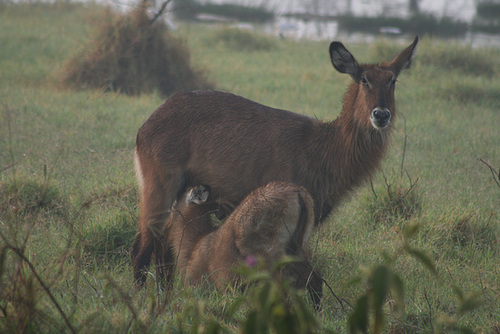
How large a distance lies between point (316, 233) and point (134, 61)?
5765mm

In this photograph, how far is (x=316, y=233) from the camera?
3889 millimetres

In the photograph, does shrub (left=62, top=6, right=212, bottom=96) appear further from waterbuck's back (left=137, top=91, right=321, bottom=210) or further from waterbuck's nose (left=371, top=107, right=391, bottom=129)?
waterbuck's nose (left=371, top=107, right=391, bottom=129)

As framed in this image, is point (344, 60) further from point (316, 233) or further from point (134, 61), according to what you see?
point (134, 61)

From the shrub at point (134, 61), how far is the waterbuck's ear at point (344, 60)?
5332 millimetres

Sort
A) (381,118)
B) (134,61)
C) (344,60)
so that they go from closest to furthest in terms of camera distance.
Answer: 1. (381,118)
2. (344,60)
3. (134,61)

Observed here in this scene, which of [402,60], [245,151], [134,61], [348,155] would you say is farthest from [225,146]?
[134,61]

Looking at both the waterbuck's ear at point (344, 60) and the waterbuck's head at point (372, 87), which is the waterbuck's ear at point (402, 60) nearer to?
the waterbuck's head at point (372, 87)

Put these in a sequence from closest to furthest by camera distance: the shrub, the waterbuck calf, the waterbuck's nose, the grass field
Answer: the grass field → the waterbuck calf → the waterbuck's nose → the shrub

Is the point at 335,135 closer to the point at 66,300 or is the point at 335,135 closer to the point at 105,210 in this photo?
the point at 105,210

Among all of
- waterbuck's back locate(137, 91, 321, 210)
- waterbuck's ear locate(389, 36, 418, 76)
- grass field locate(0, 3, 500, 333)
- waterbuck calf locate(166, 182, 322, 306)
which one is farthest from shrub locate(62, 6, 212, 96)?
waterbuck calf locate(166, 182, 322, 306)

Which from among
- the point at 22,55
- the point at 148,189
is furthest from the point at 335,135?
the point at 22,55

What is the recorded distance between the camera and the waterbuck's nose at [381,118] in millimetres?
3408

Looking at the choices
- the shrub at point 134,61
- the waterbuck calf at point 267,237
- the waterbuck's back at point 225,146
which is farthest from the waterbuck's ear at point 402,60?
the shrub at point 134,61

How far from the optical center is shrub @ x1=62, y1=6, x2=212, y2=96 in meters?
8.73
